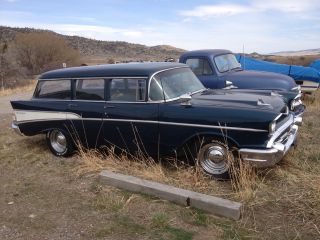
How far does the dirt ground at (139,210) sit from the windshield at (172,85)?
1476 mm

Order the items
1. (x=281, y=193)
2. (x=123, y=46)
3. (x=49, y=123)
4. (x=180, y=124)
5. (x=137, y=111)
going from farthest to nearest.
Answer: (x=123, y=46) < (x=49, y=123) < (x=137, y=111) < (x=180, y=124) < (x=281, y=193)

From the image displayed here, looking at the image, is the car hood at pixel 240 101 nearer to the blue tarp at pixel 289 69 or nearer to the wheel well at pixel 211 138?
the wheel well at pixel 211 138

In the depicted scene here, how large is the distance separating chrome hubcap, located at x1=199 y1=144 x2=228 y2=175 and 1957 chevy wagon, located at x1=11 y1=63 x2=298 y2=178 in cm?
1

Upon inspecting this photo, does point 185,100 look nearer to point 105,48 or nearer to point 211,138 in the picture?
point 211,138

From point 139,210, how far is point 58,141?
3112 millimetres

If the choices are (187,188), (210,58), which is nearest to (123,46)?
(210,58)

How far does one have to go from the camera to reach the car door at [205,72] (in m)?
9.41

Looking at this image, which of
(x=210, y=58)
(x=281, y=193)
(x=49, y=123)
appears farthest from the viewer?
(x=210, y=58)

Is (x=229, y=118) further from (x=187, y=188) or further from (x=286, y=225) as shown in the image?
(x=286, y=225)

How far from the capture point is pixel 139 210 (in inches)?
194

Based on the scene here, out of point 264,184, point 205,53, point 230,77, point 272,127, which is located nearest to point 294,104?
point 230,77

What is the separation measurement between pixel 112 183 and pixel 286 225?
7.68ft

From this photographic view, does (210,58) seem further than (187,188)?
Yes

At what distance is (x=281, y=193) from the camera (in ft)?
16.9
